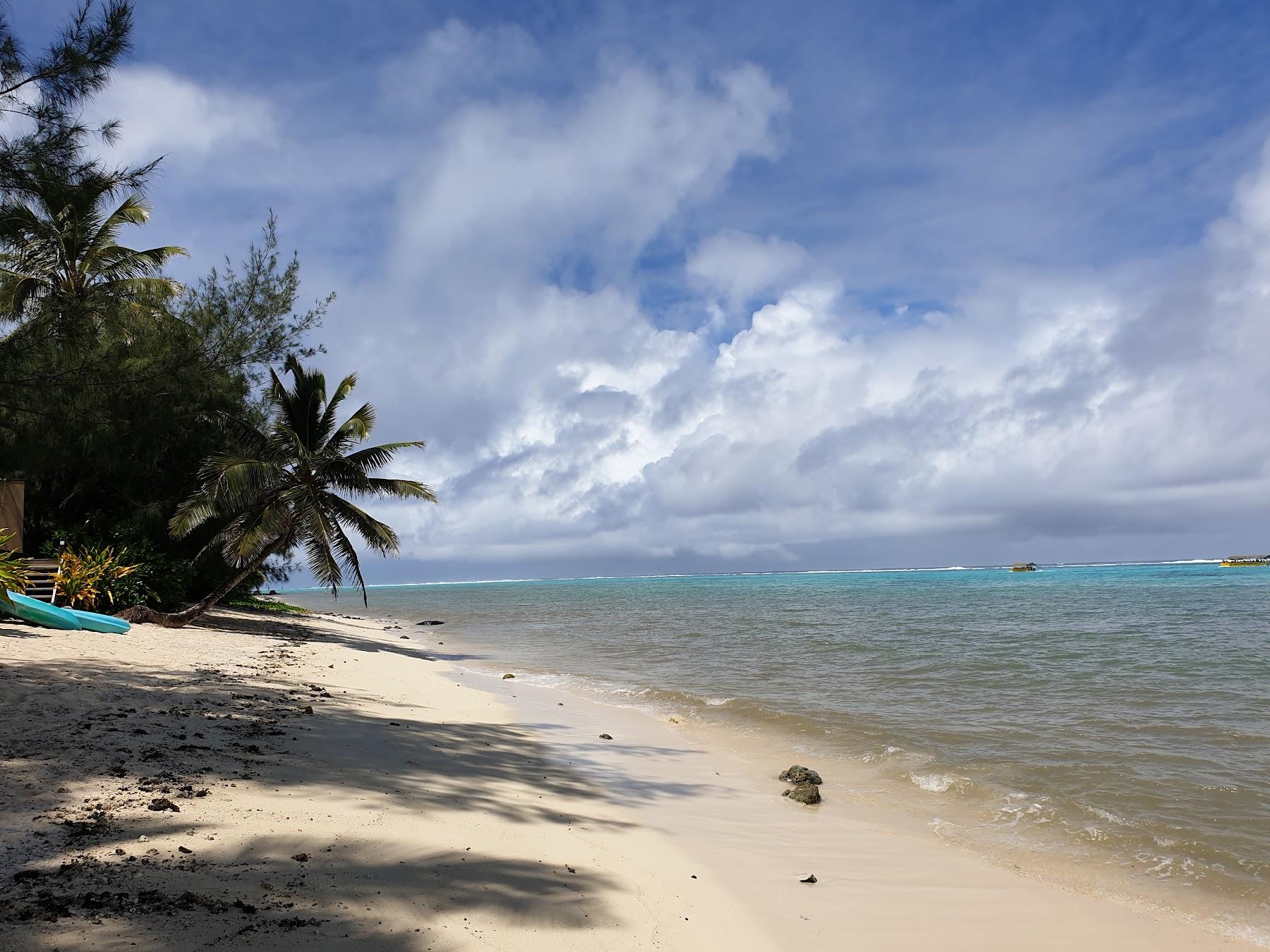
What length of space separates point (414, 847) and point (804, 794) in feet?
14.8

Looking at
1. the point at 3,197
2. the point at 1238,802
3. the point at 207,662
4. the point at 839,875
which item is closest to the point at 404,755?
the point at 839,875

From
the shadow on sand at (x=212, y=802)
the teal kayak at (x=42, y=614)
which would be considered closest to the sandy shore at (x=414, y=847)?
the shadow on sand at (x=212, y=802)

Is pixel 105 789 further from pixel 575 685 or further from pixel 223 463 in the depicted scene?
pixel 223 463

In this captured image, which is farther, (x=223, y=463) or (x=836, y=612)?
(x=836, y=612)

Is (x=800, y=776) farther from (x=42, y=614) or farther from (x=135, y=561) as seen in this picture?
(x=135, y=561)

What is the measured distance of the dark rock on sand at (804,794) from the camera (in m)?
7.45

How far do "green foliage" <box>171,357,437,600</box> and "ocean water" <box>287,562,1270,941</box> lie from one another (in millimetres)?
5908

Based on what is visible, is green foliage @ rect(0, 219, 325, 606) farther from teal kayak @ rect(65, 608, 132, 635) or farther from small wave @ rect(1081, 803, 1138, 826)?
small wave @ rect(1081, 803, 1138, 826)

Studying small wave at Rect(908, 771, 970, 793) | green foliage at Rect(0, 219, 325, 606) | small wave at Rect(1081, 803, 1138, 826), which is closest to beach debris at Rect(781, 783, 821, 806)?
small wave at Rect(908, 771, 970, 793)

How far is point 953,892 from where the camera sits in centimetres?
526

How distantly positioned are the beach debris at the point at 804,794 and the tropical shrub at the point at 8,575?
9.88 m

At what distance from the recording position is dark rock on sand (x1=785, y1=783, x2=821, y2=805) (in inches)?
293

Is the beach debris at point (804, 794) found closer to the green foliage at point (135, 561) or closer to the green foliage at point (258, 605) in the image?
the green foliage at point (135, 561)

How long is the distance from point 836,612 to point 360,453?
26670mm
